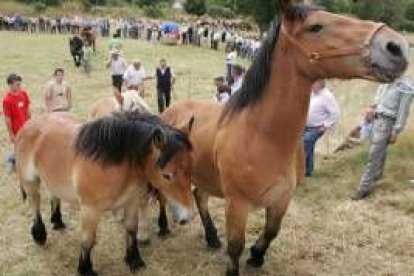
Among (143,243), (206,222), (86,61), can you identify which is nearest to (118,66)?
(86,61)

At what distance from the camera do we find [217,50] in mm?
35656

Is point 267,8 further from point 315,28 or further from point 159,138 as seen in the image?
point 315,28

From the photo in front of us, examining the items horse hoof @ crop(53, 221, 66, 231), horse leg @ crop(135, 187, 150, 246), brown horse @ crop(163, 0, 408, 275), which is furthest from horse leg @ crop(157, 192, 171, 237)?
horse hoof @ crop(53, 221, 66, 231)

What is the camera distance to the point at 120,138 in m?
5.55

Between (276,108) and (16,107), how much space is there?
5825mm

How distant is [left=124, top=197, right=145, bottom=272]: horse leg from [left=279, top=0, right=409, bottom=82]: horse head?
7.17 feet

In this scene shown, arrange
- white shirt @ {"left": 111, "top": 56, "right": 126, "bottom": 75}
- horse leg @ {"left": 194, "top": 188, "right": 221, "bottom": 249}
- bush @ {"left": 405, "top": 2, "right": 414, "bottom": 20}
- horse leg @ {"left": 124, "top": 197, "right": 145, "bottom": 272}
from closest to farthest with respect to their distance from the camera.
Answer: horse leg @ {"left": 124, "top": 197, "right": 145, "bottom": 272} → horse leg @ {"left": 194, "top": 188, "right": 221, "bottom": 249} → white shirt @ {"left": 111, "top": 56, "right": 126, "bottom": 75} → bush @ {"left": 405, "top": 2, "right": 414, "bottom": 20}

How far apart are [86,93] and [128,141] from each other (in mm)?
13920

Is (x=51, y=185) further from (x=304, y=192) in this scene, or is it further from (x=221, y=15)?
(x=221, y=15)

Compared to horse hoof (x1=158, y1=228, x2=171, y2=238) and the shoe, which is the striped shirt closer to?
the shoe

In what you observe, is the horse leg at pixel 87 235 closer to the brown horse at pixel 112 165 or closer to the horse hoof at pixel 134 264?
the brown horse at pixel 112 165

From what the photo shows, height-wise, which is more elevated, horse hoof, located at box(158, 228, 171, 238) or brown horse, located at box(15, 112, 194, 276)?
brown horse, located at box(15, 112, 194, 276)

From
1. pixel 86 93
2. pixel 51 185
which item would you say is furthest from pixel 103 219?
pixel 86 93

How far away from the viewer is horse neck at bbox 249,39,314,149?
15.8ft
